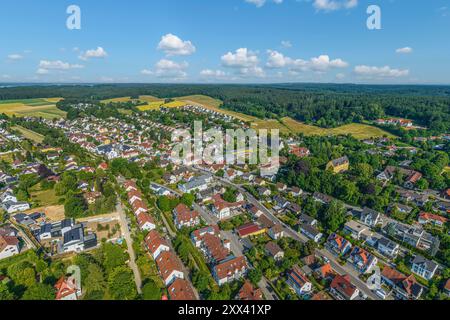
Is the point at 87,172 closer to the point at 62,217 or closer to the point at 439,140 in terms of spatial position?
the point at 62,217

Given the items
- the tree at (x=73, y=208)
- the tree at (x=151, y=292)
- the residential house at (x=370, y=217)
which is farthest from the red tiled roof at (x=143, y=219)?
the residential house at (x=370, y=217)

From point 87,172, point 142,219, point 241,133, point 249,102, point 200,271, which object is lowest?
point 200,271

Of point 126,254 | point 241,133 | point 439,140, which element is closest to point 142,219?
point 126,254

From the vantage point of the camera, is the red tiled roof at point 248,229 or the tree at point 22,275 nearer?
the tree at point 22,275

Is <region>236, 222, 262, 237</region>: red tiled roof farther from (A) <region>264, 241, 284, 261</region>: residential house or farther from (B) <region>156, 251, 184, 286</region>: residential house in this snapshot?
(B) <region>156, 251, 184, 286</region>: residential house

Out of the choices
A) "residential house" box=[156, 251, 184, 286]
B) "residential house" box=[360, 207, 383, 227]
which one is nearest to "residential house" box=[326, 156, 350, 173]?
"residential house" box=[360, 207, 383, 227]

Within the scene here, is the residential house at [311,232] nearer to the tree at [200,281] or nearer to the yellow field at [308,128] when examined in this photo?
the tree at [200,281]
